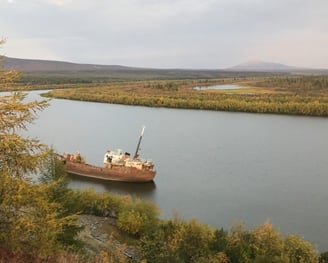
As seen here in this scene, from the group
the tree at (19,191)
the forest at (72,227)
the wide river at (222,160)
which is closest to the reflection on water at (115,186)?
the wide river at (222,160)

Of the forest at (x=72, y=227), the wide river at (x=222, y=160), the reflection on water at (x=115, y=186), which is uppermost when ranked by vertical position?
the forest at (x=72, y=227)

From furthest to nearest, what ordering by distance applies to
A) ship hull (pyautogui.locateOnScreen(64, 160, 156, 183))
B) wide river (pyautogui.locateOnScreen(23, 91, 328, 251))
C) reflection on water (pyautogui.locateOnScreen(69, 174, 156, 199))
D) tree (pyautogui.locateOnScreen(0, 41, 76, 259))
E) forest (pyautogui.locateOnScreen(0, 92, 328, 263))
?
ship hull (pyautogui.locateOnScreen(64, 160, 156, 183)) < reflection on water (pyautogui.locateOnScreen(69, 174, 156, 199)) < wide river (pyautogui.locateOnScreen(23, 91, 328, 251)) < forest (pyautogui.locateOnScreen(0, 92, 328, 263)) < tree (pyautogui.locateOnScreen(0, 41, 76, 259))

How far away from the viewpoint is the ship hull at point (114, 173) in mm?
28439

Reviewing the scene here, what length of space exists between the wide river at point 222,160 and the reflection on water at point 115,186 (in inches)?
2.7

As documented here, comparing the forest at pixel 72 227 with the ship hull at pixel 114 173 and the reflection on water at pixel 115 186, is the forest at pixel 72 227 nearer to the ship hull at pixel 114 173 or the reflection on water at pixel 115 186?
the reflection on water at pixel 115 186

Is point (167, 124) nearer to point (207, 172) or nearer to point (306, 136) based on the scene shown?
point (306, 136)

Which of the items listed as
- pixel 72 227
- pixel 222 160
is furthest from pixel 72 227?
pixel 222 160

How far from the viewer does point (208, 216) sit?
70.0ft

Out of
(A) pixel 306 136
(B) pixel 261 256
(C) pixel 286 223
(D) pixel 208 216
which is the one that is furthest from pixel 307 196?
(A) pixel 306 136

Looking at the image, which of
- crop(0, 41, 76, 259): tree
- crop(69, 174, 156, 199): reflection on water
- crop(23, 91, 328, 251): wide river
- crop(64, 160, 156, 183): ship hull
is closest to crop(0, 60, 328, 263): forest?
crop(0, 41, 76, 259): tree

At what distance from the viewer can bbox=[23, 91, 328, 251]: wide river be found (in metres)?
22.0

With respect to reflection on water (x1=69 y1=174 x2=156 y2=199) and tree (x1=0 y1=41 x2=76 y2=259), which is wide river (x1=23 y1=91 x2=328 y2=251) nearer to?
reflection on water (x1=69 y1=174 x2=156 y2=199)

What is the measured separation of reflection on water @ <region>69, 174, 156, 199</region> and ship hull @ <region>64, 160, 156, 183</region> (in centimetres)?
28

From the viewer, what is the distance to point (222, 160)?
33.8 meters
